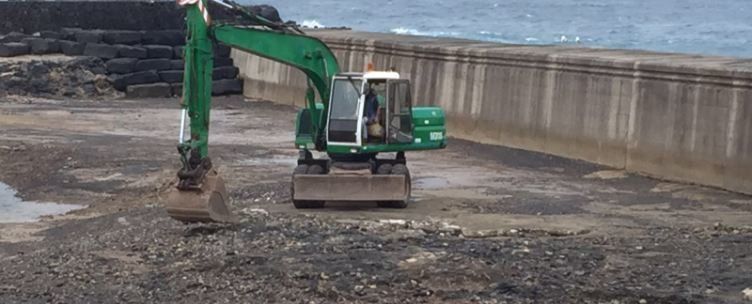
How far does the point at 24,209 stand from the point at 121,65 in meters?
15.0

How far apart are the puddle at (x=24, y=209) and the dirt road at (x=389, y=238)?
29 centimetres

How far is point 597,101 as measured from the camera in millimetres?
20625

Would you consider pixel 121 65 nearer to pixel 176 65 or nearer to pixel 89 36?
pixel 176 65

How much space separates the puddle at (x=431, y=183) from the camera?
18.6 meters

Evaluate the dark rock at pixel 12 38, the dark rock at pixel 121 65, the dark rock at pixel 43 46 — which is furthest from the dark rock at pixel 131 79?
the dark rock at pixel 12 38

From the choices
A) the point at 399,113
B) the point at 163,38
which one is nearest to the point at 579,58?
the point at 399,113

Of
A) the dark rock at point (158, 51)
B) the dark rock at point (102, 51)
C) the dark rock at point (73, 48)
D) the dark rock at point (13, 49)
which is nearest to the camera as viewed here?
the dark rock at point (13, 49)

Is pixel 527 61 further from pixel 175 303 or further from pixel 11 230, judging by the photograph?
pixel 175 303

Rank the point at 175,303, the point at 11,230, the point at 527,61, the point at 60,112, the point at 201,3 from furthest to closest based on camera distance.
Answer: the point at 60,112 → the point at 527,61 → the point at 11,230 → the point at 201,3 → the point at 175,303

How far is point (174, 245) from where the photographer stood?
42.7ft

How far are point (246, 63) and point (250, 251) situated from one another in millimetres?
20573

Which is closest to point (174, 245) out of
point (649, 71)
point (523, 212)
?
point (523, 212)

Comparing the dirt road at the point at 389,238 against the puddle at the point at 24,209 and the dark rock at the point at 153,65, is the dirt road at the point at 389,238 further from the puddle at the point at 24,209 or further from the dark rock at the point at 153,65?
the dark rock at the point at 153,65

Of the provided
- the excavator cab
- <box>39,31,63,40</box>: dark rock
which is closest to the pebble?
the excavator cab
